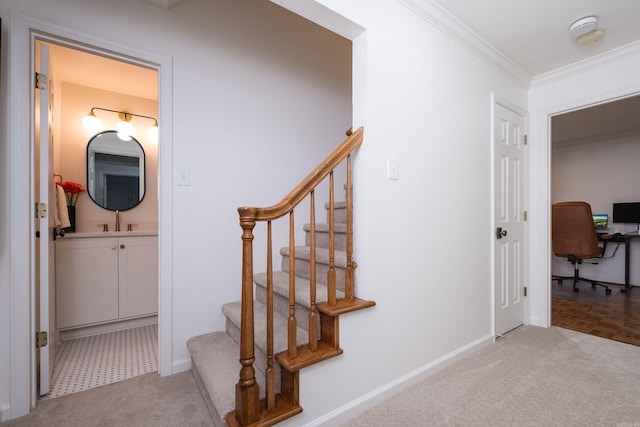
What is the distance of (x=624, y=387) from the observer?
174 centimetres

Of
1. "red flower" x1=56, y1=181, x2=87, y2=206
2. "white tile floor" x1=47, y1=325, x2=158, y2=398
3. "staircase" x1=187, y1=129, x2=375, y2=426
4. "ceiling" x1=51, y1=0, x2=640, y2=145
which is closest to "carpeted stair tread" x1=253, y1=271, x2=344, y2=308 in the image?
"staircase" x1=187, y1=129, x2=375, y2=426

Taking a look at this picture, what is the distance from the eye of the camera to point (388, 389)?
1.65 metres

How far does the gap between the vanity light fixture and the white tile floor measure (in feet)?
6.42

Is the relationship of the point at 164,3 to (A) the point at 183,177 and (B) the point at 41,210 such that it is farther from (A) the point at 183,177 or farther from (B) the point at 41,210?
(B) the point at 41,210

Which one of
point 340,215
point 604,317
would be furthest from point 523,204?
point 340,215

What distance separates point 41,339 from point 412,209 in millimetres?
2217

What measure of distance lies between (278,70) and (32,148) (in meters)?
1.68

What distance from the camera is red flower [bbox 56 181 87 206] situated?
271 centimetres

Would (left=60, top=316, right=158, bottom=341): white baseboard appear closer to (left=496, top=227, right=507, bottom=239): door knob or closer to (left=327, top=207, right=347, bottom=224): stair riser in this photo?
(left=327, top=207, right=347, bottom=224): stair riser

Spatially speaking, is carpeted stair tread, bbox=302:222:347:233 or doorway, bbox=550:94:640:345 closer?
carpeted stair tread, bbox=302:222:347:233

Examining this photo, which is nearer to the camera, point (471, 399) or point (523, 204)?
point (471, 399)

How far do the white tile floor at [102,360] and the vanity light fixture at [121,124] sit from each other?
1.96m

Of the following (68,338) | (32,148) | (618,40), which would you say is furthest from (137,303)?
(618,40)

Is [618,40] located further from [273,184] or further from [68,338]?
[68,338]
